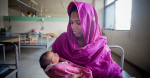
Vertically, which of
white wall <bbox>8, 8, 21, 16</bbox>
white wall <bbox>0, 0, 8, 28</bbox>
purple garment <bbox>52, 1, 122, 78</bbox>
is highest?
white wall <bbox>8, 8, 21, 16</bbox>

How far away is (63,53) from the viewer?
29.6 inches

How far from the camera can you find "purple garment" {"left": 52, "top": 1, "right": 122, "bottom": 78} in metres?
0.66

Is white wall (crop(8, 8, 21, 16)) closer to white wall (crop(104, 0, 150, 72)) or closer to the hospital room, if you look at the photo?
the hospital room

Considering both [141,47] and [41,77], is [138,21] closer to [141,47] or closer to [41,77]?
[141,47]

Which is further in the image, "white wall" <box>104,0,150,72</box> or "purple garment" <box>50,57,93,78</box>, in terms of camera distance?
"white wall" <box>104,0,150,72</box>

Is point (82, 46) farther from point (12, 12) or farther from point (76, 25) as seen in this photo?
point (12, 12)

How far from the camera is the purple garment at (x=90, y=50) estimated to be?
2.18 feet

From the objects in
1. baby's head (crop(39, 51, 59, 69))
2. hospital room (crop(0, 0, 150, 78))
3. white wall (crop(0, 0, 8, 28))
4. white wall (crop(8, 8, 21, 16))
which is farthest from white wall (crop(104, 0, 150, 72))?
A: white wall (crop(8, 8, 21, 16))

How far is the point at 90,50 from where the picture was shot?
658 mm

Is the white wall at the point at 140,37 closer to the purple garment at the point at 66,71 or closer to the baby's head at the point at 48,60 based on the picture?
the purple garment at the point at 66,71

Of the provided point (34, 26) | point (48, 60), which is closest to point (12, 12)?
point (34, 26)

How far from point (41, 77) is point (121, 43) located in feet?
9.24

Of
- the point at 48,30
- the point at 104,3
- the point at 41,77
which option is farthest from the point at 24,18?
the point at 104,3

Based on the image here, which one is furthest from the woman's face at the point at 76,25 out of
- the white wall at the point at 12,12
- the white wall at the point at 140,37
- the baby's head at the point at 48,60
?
the white wall at the point at 12,12
